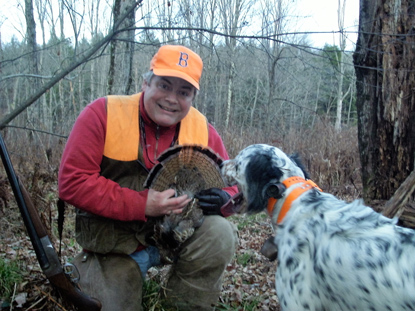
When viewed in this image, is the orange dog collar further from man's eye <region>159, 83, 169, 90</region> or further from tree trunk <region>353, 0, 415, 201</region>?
tree trunk <region>353, 0, 415, 201</region>

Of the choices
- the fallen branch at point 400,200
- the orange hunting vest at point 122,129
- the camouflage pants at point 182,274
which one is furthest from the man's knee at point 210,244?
the fallen branch at point 400,200

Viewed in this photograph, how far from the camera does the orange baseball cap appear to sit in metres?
2.97

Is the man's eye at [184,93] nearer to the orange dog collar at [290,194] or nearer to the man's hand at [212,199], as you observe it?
the man's hand at [212,199]

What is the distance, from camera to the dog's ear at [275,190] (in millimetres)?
2613

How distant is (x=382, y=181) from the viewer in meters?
3.94

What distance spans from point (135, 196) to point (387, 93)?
2.86m

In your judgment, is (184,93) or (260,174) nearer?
(260,174)

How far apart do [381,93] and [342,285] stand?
8.03 feet

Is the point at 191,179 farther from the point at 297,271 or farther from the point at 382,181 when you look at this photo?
the point at 382,181

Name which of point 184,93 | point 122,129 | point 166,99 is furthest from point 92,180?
point 184,93

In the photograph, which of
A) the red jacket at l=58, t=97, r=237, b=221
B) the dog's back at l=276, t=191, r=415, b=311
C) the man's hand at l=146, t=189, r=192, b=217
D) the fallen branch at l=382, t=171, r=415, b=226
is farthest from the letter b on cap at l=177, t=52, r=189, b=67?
the fallen branch at l=382, t=171, r=415, b=226

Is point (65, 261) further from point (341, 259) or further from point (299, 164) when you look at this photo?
point (341, 259)

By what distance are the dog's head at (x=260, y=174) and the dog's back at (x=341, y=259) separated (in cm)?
23

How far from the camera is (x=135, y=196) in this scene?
2.87 metres
